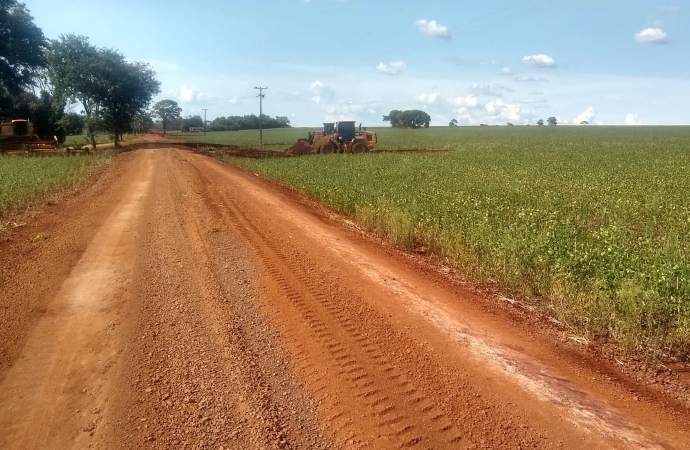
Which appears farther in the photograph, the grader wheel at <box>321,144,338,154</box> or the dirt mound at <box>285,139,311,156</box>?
the dirt mound at <box>285,139,311,156</box>

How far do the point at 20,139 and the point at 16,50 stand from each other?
8140 mm

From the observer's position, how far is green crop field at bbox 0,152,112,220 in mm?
15052

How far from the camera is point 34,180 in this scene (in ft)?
61.4

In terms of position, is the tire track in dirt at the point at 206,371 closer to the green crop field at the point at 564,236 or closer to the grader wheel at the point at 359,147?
the green crop field at the point at 564,236

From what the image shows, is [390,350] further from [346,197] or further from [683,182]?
[683,182]

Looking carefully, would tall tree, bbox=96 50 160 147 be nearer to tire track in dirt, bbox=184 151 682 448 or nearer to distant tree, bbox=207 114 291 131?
tire track in dirt, bbox=184 151 682 448

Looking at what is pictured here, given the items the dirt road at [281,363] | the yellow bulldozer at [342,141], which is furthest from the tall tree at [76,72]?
the dirt road at [281,363]

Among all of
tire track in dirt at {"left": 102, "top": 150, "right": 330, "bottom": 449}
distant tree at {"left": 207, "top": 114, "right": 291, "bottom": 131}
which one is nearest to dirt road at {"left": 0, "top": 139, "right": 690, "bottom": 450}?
tire track in dirt at {"left": 102, "top": 150, "right": 330, "bottom": 449}

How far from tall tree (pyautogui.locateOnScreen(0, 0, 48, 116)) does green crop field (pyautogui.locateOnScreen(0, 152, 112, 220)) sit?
20002mm

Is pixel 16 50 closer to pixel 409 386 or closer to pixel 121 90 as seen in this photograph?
pixel 121 90

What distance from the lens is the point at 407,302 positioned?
7219 mm

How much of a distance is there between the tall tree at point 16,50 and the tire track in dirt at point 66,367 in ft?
138

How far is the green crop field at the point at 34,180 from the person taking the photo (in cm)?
1505

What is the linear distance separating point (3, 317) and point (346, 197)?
9834mm
